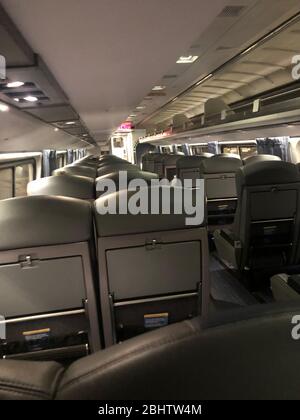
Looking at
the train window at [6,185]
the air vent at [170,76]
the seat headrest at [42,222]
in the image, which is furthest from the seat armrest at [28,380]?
the train window at [6,185]

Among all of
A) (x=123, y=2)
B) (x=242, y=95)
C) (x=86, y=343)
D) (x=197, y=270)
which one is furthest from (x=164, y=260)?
(x=242, y=95)

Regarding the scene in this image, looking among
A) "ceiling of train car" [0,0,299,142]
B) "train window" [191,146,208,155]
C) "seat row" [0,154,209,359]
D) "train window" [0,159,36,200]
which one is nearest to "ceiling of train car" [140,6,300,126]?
"ceiling of train car" [0,0,299,142]

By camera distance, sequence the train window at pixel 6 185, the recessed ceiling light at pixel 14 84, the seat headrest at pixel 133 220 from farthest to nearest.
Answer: the train window at pixel 6 185
the recessed ceiling light at pixel 14 84
the seat headrest at pixel 133 220

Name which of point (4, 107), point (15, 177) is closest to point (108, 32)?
point (4, 107)

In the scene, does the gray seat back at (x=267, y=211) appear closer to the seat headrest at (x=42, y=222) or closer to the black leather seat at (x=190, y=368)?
the seat headrest at (x=42, y=222)

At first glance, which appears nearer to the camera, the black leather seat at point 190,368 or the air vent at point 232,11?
the black leather seat at point 190,368

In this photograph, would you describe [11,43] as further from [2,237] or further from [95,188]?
[95,188]

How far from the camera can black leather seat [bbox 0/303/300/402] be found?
67 centimetres

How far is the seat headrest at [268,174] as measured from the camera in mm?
3842

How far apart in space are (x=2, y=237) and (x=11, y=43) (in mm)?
1153

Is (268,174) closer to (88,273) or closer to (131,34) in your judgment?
(131,34)

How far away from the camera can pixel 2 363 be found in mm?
739

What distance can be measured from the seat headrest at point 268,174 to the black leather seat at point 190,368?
3.26 m
